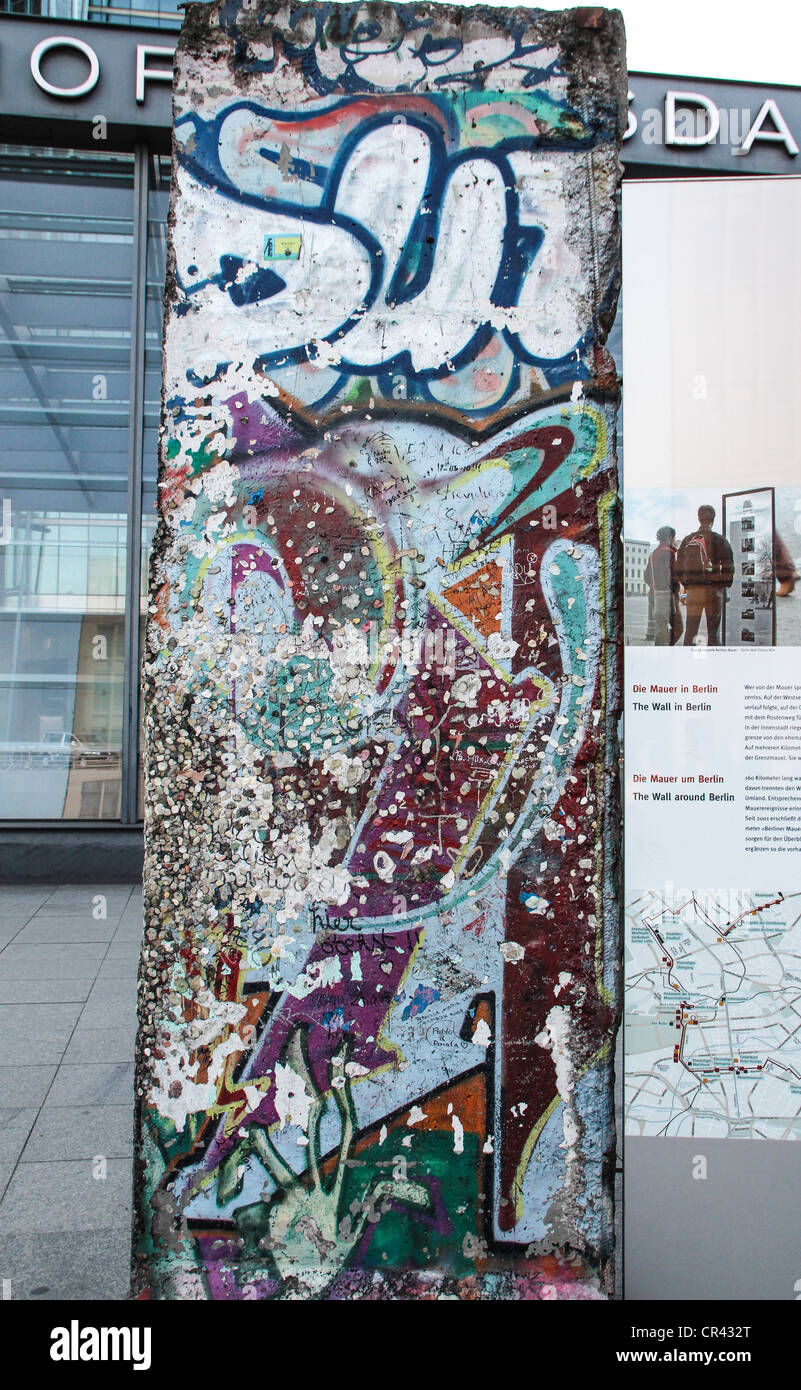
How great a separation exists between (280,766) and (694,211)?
168cm

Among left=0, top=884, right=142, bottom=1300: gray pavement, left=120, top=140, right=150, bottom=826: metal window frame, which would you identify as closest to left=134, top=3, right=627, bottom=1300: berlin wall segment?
left=0, top=884, right=142, bottom=1300: gray pavement

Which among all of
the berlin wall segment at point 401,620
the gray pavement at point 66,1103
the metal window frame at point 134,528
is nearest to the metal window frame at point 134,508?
the metal window frame at point 134,528

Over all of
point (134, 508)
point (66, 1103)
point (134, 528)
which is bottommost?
point (66, 1103)

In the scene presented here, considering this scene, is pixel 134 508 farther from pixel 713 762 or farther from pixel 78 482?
pixel 713 762

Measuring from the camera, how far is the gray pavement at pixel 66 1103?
2.57 meters

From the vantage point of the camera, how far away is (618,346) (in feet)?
7.32

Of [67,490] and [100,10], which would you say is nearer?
[100,10]

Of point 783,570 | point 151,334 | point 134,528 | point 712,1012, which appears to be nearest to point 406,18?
point 783,570

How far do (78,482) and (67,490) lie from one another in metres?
0.11

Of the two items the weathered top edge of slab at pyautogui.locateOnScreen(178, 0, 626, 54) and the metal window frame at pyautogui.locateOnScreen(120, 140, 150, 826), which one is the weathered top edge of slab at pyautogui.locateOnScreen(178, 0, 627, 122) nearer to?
the weathered top edge of slab at pyautogui.locateOnScreen(178, 0, 626, 54)

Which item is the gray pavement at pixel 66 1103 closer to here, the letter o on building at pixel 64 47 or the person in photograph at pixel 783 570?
the person in photograph at pixel 783 570

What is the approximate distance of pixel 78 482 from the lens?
7480 millimetres

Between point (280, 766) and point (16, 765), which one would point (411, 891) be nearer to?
point (280, 766)

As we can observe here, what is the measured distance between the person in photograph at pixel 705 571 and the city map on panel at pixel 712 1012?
2.19ft
